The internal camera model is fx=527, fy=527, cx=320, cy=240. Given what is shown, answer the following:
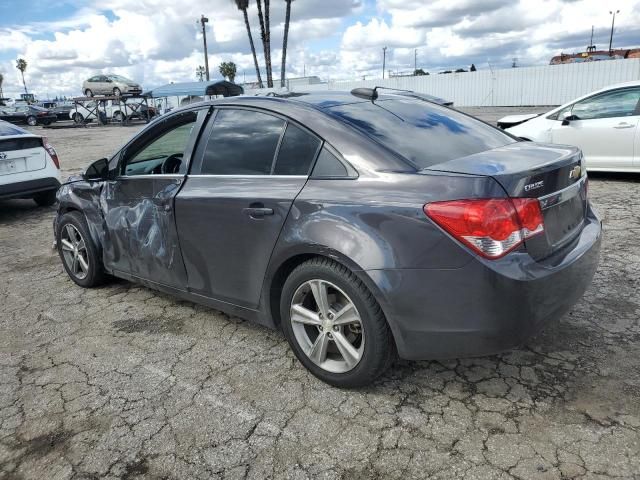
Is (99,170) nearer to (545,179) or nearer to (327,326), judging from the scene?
(327,326)

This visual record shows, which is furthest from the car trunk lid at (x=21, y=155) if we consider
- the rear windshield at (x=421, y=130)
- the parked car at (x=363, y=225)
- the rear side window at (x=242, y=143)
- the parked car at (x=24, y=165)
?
the rear windshield at (x=421, y=130)

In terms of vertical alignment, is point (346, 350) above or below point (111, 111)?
below

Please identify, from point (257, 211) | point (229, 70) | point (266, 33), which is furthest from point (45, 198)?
point (229, 70)

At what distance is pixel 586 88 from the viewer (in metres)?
28.5

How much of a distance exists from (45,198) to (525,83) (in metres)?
29.6

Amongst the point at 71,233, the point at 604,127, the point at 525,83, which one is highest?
the point at 525,83

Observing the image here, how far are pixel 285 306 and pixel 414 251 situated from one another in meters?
0.87

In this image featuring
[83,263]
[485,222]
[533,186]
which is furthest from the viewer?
[83,263]

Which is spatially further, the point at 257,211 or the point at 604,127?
the point at 604,127

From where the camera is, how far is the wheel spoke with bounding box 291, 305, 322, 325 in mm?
2783

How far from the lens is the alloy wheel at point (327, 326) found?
267 cm

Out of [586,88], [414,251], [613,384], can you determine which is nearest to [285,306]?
[414,251]

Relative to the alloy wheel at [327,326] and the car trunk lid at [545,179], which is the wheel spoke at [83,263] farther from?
the car trunk lid at [545,179]

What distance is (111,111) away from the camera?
35500mm
